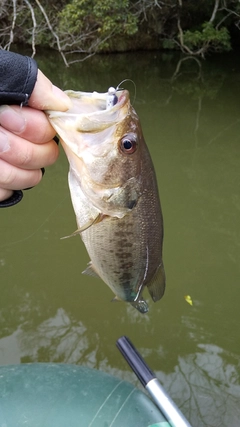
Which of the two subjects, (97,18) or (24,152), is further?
(97,18)

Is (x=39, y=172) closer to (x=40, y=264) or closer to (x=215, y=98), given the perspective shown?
(x=40, y=264)

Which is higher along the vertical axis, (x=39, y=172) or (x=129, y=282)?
(x=39, y=172)

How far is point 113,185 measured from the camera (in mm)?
1411

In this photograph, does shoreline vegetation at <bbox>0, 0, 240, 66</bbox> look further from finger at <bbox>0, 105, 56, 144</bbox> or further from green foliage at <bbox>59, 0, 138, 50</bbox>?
finger at <bbox>0, 105, 56, 144</bbox>

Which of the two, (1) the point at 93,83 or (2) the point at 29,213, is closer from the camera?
(2) the point at 29,213

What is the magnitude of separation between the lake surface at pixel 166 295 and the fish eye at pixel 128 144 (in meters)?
2.42

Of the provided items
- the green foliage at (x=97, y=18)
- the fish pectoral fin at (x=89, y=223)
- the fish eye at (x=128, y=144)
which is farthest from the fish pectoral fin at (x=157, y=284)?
the green foliage at (x=97, y=18)

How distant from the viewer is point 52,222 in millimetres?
5039

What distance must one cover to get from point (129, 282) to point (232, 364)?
234cm

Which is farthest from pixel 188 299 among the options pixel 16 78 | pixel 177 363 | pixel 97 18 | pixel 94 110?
pixel 97 18

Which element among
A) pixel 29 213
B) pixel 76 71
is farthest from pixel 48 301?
pixel 76 71

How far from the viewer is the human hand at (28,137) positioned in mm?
1196

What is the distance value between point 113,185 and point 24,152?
0.32 m

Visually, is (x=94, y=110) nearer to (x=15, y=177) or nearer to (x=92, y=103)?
(x=92, y=103)
